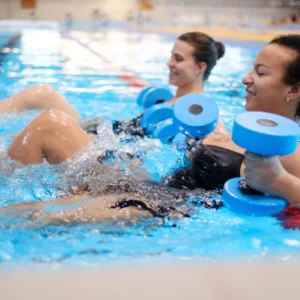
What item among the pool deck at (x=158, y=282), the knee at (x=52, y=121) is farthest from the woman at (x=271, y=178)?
the knee at (x=52, y=121)

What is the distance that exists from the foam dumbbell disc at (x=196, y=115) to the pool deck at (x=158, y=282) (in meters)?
1.07

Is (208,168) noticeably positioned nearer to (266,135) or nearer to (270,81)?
(270,81)

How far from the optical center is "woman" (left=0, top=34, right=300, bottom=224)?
171 cm

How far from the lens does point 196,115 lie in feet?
7.43

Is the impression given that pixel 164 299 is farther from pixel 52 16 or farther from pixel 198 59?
pixel 52 16

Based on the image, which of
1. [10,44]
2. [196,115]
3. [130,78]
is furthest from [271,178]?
[10,44]

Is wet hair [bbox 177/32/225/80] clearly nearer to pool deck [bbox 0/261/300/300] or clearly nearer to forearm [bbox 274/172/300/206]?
forearm [bbox 274/172/300/206]

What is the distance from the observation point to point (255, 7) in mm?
15172

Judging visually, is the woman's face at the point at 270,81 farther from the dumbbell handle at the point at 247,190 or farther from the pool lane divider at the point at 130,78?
the pool lane divider at the point at 130,78

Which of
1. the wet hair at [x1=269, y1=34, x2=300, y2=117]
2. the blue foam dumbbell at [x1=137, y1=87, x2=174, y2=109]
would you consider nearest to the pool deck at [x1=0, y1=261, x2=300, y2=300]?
the wet hair at [x1=269, y1=34, x2=300, y2=117]

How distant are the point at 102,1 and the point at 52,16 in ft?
5.92

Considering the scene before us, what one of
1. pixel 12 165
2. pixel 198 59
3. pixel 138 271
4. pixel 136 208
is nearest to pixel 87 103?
pixel 198 59

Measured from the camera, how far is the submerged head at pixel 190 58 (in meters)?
3.17

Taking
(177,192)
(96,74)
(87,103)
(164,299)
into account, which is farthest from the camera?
(96,74)
